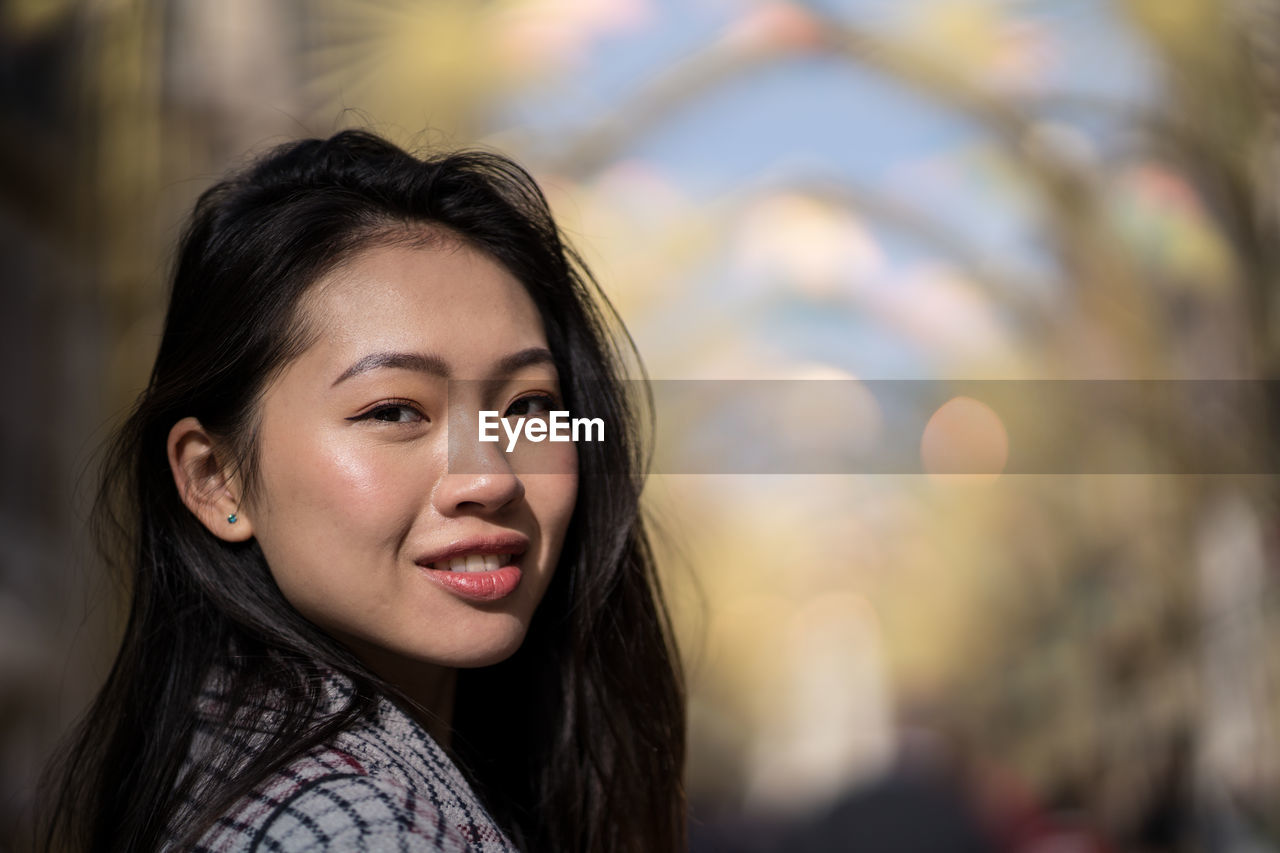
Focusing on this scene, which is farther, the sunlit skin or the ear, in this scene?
the ear

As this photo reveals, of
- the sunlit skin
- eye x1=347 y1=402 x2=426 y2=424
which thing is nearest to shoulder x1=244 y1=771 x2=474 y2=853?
the sunlit skin

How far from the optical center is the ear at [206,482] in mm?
1389

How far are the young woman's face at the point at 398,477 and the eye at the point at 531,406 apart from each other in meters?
0.02

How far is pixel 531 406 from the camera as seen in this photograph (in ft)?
4.61

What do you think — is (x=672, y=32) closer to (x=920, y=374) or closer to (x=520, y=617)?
Result: (x=920, y=374)

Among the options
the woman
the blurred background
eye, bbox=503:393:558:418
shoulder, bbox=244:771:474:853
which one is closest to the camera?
shoulder, bbox=244:771:474:853

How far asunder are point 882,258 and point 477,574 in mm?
9379

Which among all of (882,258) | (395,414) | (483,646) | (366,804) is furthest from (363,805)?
(882,258)

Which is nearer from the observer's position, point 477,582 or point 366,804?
point 366,804

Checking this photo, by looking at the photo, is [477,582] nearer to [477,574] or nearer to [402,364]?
[477,574]

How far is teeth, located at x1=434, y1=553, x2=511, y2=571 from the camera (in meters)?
1.28

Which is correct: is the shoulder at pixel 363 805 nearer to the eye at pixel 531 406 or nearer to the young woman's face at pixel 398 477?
the young woman's face at pixel 398 477

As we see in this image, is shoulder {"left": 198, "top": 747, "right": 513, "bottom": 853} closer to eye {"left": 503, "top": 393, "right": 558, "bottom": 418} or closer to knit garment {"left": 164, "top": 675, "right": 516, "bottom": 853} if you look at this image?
knit garment {"left": 164, "top": 675, "right": 516, "bottom": 853}

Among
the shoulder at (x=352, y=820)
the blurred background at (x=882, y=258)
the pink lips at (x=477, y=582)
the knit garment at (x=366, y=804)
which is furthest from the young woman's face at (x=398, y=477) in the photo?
the blurred background at (x=882, y=258)
